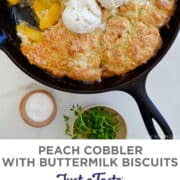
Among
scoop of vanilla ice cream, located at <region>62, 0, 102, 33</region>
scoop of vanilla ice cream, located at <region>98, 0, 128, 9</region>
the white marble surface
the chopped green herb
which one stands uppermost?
scoop of vanilla ice cream, located at <region>98, 0, 128, 9</region>

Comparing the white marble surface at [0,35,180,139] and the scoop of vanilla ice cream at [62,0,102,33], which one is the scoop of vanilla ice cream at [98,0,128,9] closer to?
the scoop of vanilla ice cream at [62,0,102,33]

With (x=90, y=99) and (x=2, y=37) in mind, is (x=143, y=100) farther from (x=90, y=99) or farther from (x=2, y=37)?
(x=2, y=37)

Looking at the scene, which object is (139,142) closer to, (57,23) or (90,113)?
(90,113)

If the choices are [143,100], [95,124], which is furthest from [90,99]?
[143,100]

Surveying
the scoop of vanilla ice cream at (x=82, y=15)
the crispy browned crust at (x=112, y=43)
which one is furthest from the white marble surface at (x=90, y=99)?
the scoop of vanilla ice cream at (x=82, y=15)

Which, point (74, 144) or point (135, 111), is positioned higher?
point (135, 111)

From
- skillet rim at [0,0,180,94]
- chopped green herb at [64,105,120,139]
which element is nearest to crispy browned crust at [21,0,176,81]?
skillet rim at [0,0,180,94]

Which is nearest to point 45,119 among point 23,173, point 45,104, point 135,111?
point 45,104
